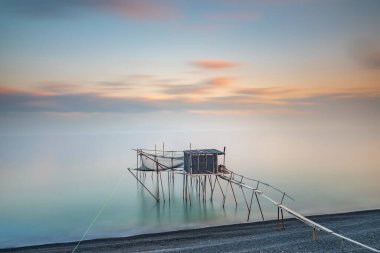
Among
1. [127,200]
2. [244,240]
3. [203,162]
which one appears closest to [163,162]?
[203,162]

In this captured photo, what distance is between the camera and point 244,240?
1659 centimetres

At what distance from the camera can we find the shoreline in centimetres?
1451

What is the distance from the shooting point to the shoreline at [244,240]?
47.6 feet

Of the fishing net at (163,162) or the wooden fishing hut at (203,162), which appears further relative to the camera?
the fishing net at (163,162)

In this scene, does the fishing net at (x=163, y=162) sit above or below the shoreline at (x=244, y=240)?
above

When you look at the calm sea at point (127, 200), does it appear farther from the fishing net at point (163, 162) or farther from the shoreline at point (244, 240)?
the fishing net at point (163, 162)

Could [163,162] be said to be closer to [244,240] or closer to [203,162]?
[203,162]

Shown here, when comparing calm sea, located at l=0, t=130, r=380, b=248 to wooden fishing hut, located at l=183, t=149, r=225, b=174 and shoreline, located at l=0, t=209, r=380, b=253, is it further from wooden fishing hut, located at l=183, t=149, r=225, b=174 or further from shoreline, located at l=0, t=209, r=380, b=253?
wooden fishing hut, located at l=183, t=149, r=225, b=174

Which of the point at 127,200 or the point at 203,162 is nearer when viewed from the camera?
the point at 203,162

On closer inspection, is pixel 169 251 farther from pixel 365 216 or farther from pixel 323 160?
pixel 323 160

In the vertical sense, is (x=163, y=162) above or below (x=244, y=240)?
above

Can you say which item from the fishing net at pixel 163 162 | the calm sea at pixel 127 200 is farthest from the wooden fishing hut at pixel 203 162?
the calm sea at pixel 127 200

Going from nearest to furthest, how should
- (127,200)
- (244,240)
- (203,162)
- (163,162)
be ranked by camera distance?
(244,240) < (203,162) < (163,162) < (127,200)

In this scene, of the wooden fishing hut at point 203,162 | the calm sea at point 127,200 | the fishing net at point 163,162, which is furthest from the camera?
the fishing net at point 163,162
